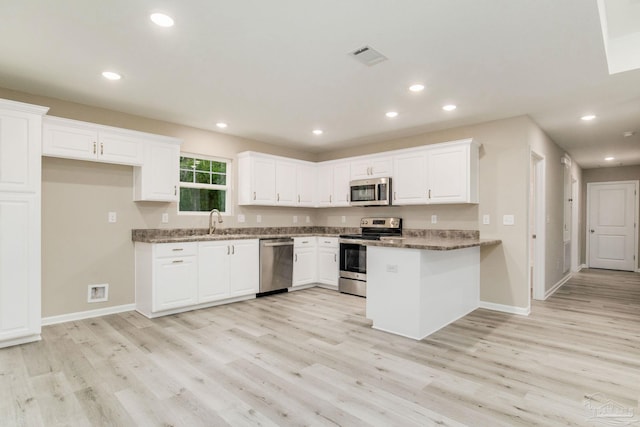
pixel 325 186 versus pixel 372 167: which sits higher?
pixel 372 167

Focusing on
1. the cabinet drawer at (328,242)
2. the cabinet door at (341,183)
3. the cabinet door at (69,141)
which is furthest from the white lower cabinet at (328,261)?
the cabinet door at (69,141)

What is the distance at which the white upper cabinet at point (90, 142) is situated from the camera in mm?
3488

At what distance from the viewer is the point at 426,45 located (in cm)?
255

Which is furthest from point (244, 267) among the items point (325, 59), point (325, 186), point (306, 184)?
point (325, 59)

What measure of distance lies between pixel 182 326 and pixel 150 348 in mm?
632

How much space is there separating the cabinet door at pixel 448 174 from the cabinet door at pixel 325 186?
189 centimetres

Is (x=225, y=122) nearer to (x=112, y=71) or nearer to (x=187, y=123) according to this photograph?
(x=187, y=123)

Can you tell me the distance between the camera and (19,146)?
10.0 feet

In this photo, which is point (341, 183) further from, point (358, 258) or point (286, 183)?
point (358, 258)

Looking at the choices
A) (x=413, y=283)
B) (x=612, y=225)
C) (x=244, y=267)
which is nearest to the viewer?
(x=413, y=283)

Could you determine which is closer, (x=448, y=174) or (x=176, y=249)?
(x=176, y=249)

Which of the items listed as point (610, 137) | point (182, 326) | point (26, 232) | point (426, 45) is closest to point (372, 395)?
point (182, 326)

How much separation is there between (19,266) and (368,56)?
11.7 ft

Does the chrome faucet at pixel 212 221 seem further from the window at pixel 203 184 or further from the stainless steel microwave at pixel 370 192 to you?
the stainless steel microwave at pixel 370 192
